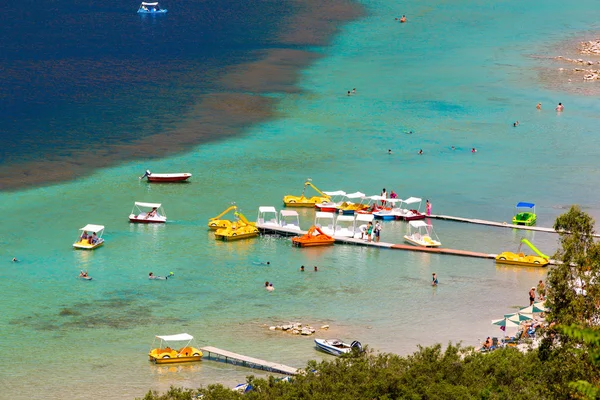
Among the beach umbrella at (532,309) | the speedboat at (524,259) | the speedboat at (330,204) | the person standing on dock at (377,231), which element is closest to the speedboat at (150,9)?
the speedboat at (330,204)

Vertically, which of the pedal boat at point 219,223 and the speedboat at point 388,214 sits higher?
the speedboat at point 388,214

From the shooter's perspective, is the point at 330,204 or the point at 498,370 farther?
the point at 330,204

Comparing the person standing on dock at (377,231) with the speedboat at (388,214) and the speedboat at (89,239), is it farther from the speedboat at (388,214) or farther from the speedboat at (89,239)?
the speedboat at (89,239)

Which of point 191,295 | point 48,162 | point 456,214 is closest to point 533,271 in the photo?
point 456,214

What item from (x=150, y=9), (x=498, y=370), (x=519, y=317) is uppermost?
(x=150, y=9)

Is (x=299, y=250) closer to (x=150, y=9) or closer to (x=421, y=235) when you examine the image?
(x=421, y=235)

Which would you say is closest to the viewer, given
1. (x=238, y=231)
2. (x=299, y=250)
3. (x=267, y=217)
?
(x=299, y=250)

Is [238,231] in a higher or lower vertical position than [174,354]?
higher

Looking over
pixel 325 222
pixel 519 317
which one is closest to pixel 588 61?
pixel 325 222

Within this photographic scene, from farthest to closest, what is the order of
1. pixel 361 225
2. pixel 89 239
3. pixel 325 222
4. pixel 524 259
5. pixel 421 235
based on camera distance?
1. pixel 325 222
2. pixel 361 225
3. pixel 421 235
4. pixel 89 239
5. pixel 524 259
